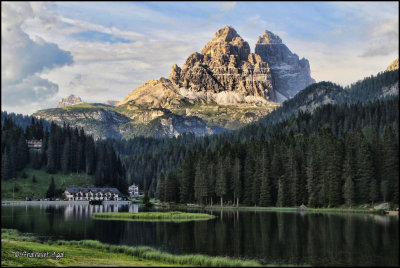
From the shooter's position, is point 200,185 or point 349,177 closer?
point 349,177

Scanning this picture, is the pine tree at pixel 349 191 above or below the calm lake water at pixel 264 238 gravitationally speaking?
above

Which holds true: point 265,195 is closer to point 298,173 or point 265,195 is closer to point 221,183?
point 298,173

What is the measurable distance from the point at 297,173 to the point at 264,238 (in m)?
81.6

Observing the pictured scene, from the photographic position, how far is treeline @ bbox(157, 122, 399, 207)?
12362 cm

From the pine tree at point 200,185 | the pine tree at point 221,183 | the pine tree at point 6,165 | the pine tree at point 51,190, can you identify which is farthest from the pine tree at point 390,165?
the pine tree at point 6,165

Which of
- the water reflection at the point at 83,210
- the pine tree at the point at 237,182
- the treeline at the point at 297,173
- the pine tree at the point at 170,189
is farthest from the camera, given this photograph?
the pine tree at the point at 170,189

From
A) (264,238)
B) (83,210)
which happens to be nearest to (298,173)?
(83,210)

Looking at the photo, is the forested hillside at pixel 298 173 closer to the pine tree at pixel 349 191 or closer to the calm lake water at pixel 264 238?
the pine tree at pixel 349 191

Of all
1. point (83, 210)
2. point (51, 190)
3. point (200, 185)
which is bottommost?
point (83, 210)

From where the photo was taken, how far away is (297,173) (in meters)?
146

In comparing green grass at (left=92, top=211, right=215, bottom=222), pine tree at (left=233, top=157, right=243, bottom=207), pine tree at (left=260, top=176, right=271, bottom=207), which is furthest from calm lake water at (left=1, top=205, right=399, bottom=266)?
pine tree at (left=233, top=157, right=243, bottom=207)

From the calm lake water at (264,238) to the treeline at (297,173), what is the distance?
43869 mm

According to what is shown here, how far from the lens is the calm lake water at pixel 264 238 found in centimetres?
5112

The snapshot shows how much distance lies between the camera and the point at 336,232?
71.2 m
